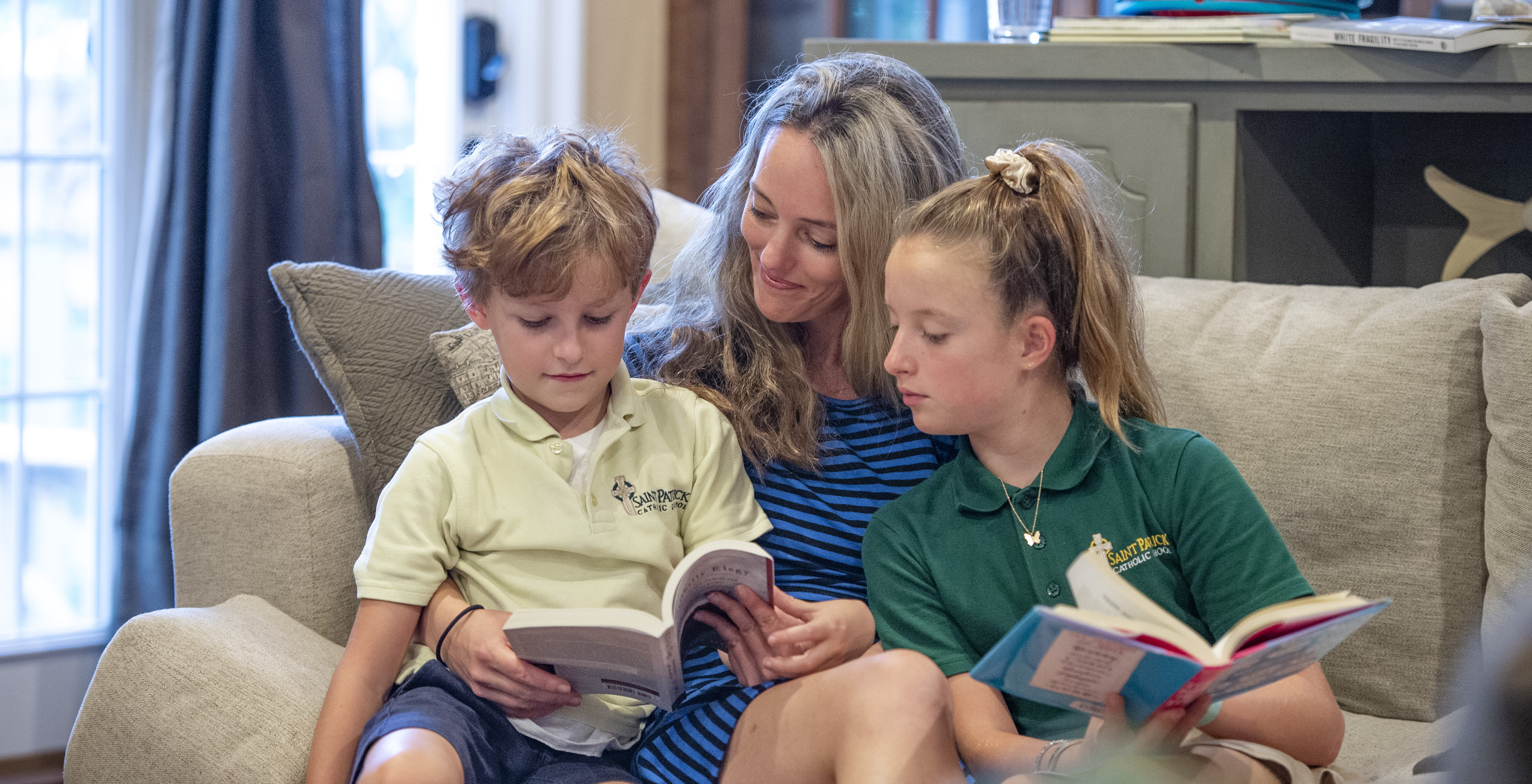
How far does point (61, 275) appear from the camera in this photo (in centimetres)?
214

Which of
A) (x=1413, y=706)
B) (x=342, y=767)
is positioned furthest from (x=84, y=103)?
(x=1413, y=706)

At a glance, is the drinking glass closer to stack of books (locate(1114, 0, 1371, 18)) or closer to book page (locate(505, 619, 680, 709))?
stack of books (locate(1114, 0, 1371, 18))

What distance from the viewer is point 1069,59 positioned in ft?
6.13

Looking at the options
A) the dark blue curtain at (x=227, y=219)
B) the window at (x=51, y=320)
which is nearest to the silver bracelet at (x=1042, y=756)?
the dark blue curtain at (x=227, y=219)

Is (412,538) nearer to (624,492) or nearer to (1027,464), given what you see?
(624,492)

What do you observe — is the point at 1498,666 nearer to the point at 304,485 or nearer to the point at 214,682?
the point at 214,682

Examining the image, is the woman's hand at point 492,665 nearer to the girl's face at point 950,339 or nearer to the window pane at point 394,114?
the girl's face at point 950,339

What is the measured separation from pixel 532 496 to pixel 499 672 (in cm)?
17

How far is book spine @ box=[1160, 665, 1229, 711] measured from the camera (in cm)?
82

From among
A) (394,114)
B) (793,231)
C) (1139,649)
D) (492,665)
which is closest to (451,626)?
(492,665)

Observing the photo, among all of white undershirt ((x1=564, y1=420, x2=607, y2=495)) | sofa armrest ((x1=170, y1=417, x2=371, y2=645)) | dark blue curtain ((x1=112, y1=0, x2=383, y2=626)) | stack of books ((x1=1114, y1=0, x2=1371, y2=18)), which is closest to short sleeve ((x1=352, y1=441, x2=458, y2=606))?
white undershirt ((x1=564, y1=420, x2=607, y2=495))

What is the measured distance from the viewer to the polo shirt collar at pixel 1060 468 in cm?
118

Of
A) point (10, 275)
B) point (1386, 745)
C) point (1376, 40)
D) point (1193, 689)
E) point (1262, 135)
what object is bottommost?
point (1386, 745)

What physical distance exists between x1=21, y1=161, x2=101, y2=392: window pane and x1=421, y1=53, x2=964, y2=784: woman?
4.16 ft
